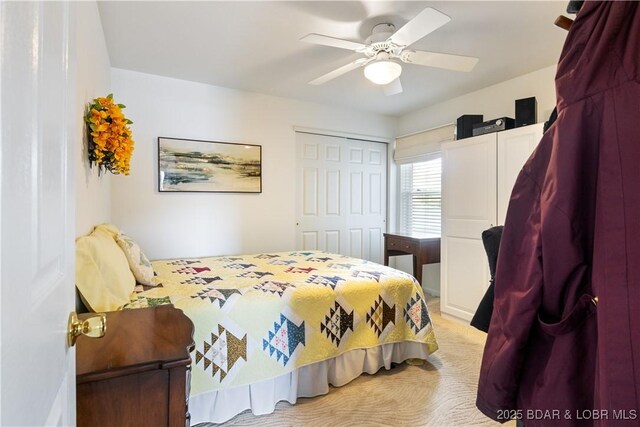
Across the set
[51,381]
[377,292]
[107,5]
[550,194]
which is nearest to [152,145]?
[107,5]

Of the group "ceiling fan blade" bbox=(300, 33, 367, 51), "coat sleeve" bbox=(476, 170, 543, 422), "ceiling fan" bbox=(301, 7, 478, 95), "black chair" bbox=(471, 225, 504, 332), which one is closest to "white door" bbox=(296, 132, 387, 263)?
"ceiling fan" bbox=(301, 7, 478, 95)

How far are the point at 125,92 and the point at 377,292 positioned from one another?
2.95m

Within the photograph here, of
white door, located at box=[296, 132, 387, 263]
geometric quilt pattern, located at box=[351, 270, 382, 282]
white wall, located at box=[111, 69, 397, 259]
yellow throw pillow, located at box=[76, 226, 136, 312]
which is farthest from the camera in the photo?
white door, located at box=[296, 132, 387, 263]

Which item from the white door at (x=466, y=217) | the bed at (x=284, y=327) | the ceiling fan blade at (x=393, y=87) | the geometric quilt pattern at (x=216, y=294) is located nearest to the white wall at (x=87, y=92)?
the bed at (x=284, y=327)

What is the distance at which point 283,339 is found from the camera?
1.92m

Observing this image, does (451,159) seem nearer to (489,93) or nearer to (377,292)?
(489,93)

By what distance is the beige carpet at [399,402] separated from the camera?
180 cm

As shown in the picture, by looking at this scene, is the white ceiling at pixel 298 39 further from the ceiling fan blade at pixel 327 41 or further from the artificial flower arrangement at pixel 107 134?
the artificial flower arrangement at pixel 107 134

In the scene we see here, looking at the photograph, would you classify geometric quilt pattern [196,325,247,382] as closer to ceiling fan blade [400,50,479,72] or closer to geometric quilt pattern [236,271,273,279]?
geometric quilt pattern [236,271,273,279]

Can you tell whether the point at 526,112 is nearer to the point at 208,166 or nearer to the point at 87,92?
the point at 208,166

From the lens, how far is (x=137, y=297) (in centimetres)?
181

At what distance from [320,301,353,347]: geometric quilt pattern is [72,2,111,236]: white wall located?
1438mm

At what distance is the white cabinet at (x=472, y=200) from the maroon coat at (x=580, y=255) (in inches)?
91.8

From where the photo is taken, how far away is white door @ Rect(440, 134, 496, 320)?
302cm
